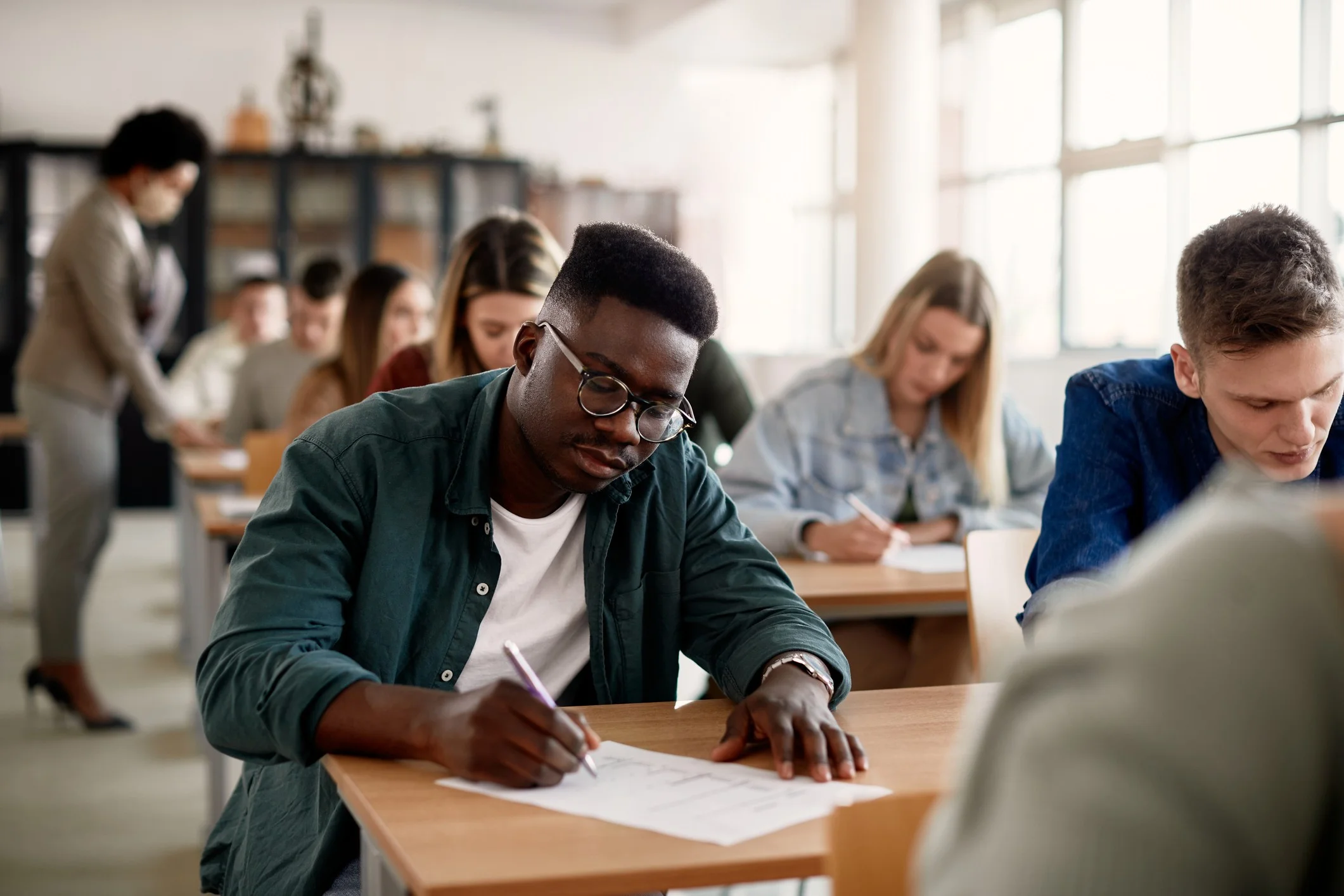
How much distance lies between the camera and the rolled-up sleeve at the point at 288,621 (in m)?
1.23

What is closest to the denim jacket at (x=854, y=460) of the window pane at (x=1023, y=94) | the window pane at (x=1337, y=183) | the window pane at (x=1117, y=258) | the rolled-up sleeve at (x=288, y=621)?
the rolled-up sleeve at (x=288, y=621)

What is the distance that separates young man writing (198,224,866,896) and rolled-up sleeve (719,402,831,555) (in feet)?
3.76

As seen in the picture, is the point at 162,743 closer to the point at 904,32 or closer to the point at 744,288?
the point at 904,32

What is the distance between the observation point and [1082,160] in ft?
20.3

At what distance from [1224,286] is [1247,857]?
1.28m

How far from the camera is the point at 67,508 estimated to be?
13.2ft

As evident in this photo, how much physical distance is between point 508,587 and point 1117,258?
509cm

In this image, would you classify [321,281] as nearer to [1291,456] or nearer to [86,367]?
[86,367]

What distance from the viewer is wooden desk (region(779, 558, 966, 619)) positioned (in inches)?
91.4

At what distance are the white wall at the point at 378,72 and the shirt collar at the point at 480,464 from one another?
8240mm

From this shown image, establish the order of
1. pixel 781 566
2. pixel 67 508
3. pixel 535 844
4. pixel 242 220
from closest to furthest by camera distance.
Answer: pixel 535 844, pixel 781 566, pixel 67 508, pixel 242 220

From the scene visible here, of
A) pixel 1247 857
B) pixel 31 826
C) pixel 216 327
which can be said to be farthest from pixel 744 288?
pixel 1247 857

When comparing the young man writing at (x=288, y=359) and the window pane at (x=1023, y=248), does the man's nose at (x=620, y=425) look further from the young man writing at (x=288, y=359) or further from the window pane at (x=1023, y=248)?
the window pane at (x=1023, y=248)

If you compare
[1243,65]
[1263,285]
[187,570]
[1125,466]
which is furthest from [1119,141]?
[1263,285]
